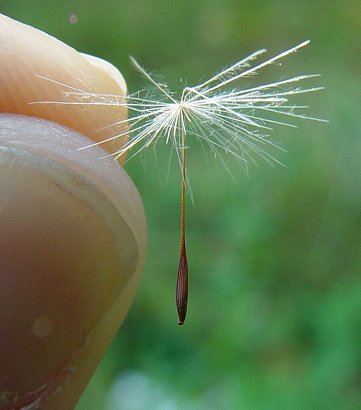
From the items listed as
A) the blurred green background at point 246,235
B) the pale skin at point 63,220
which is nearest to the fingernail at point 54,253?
the pale skin at point 63,220

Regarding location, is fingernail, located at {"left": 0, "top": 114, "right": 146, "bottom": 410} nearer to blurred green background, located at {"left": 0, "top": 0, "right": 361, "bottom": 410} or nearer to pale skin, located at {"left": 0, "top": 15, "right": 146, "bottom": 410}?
pale skin, located at {"left": 0, "top": 15, "right": 146, "bottom": 410}

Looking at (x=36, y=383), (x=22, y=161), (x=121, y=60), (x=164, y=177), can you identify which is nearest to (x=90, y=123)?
(x=22, y=161)

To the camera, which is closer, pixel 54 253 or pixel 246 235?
pixel 54 253

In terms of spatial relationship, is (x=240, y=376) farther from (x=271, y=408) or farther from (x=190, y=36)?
(x=190, y=36)

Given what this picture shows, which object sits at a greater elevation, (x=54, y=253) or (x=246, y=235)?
(x=54, y=253)

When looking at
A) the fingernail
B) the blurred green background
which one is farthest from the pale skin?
the blurred green background

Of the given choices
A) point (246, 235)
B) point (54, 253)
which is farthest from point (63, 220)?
point (246, 235)

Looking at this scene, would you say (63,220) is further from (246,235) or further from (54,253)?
(246,235)
